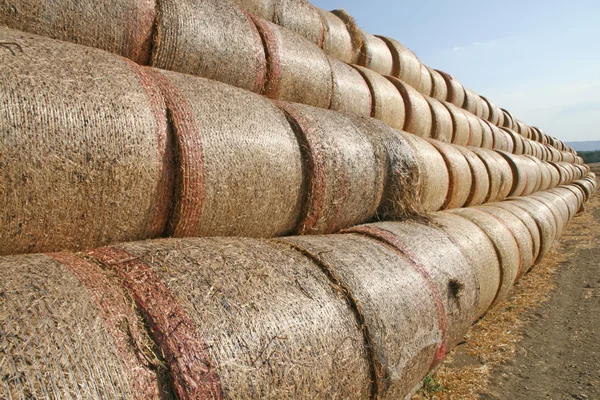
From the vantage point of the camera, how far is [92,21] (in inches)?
102

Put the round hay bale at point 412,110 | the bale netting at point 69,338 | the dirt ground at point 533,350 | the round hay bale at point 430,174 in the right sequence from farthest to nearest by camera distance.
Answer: the round hay bale at point 412,110 → the round hay bale at point 430,174 → the dirt ground at point 533,350 → the bale netting at point 69,338

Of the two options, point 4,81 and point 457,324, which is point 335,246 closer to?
point 457,324

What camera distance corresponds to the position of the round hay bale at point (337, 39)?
538cm

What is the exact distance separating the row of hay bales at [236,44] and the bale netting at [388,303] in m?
1.47

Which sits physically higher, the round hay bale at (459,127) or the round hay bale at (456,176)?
the round hay bale at (459,127)

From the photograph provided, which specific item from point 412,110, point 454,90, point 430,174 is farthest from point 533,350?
point 454,90

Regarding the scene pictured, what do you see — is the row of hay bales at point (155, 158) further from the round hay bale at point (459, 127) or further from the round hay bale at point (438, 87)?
the round hay bale at point (438, 87)

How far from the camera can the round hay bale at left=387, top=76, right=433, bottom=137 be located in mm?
6016

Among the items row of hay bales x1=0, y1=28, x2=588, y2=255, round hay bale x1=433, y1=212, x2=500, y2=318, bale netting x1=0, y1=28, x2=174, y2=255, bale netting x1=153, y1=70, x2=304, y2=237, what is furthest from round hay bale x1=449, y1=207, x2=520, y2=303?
bale netting x1=0, y1=28, x2=174, y2=255

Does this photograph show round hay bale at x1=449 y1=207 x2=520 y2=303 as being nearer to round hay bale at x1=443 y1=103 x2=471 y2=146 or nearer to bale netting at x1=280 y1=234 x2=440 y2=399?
bale netting at x1=280 y1=234 x2=440 y2=399

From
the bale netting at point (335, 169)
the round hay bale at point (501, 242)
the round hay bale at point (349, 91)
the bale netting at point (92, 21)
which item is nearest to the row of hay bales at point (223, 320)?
the bale netting at point (335, 169)

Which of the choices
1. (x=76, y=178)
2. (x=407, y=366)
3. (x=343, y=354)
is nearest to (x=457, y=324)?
(x=407, y=366)

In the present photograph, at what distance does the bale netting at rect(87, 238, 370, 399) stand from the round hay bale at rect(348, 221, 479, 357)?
3.35 feet

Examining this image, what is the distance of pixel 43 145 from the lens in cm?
188
